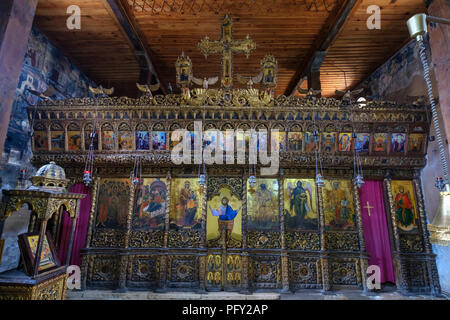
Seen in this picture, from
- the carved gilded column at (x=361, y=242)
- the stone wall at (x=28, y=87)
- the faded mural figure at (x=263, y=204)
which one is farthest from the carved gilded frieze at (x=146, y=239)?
the carved gilded column at (x=361, y=242)

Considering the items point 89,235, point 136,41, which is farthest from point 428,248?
point 136,41

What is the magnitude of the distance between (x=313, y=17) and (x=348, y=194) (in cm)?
454

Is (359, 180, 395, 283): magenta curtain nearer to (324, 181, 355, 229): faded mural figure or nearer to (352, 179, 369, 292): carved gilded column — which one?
(352, 179, 369, 292): carved gilded column

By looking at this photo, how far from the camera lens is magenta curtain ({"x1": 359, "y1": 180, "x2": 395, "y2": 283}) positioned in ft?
18.6

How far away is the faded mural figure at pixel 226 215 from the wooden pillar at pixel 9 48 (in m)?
4.33

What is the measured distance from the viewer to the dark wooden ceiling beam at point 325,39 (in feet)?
17.3

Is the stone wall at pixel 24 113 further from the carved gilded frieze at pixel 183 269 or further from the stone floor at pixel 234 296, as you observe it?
the carved gilded frieze at pixel 183 269

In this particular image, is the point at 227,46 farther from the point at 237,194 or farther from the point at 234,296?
the point at 234,296

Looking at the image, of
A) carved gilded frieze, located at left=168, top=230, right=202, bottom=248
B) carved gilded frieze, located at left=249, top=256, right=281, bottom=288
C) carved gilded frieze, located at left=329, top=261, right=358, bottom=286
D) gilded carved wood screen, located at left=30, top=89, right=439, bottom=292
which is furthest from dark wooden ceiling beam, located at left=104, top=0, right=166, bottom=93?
carved gilded frieze, located at left=329, top=261, right=358, bottom=286

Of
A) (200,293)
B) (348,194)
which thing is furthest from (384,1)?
(200,293)

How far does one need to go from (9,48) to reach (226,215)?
16.7 feet

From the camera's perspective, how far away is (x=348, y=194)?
611 centimetres
